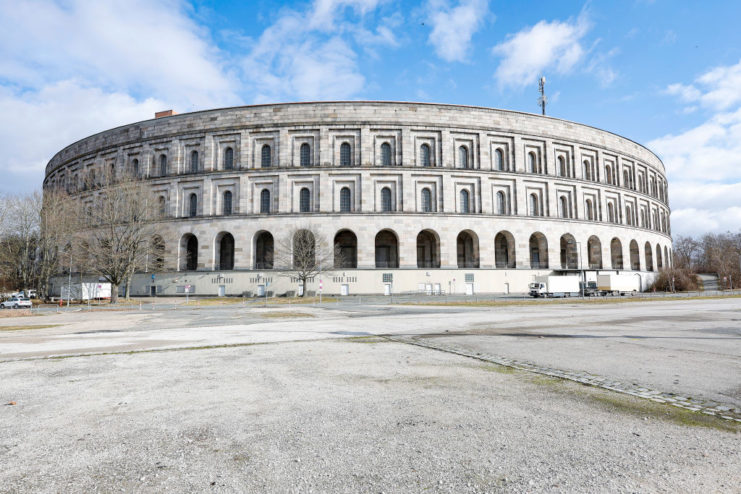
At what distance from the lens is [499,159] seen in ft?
172

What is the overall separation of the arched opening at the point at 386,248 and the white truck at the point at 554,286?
16.3 m

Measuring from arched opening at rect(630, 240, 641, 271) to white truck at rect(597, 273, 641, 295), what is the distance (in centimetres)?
1383

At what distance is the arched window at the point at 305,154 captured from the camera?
5009 cm

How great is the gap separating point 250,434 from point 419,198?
4612cm

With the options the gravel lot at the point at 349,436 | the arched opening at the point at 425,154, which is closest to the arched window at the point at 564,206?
the arched opening at the point at 425,154

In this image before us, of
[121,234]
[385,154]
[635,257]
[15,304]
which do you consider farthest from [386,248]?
[635,257]

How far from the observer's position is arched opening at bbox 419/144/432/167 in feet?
165

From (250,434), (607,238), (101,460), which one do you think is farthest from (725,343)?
(607,238)

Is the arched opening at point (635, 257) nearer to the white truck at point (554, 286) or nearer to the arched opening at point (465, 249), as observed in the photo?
the white truck at point (554, 286)

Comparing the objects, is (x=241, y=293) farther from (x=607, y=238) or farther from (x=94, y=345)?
(x=607, y=238)

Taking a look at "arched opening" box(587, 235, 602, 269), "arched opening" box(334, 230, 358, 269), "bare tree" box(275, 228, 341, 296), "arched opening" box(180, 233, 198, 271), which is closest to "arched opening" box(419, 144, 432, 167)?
"arched opening" box(334, 230, 358, 269)

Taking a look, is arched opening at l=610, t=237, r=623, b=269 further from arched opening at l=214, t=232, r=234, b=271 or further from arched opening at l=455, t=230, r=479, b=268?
arched opening at l=214, t=232, r=234, b=271

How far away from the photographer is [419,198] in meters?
49.0

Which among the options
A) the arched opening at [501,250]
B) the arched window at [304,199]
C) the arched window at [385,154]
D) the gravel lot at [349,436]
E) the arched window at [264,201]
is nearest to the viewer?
the gravel lot at [349,436]
